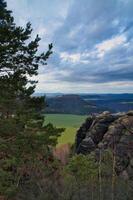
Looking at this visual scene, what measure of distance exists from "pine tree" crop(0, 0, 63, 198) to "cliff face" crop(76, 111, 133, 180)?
43493 mm

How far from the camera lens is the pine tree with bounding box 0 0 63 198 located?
2031 centimetres

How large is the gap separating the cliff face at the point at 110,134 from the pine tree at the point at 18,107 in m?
43.5

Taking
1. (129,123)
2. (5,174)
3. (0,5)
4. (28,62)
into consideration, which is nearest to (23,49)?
(28,62)

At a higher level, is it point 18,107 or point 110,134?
point 18,107

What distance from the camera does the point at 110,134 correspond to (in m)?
74.6

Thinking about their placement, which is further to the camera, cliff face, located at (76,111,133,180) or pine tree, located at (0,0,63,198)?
cliff face, located at (76,111,133,180)

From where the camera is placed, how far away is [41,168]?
2564 centimetres

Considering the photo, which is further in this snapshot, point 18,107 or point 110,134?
point 110,134

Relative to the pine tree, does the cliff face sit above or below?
below

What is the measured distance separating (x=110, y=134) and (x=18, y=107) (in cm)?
5489

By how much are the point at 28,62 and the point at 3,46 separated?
6.39ft

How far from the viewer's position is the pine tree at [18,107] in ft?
66.6

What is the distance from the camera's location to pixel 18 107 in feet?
69.5

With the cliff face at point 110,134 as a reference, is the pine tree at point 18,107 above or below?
above
